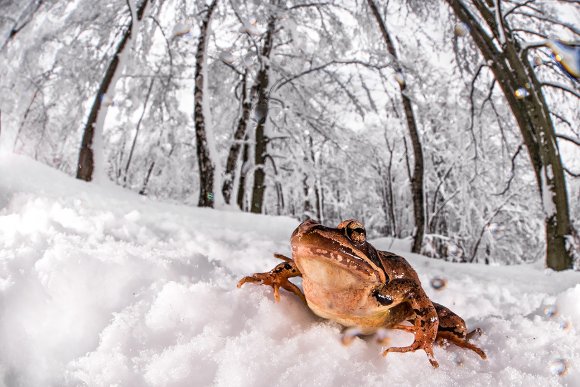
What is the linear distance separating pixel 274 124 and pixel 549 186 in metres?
6.38

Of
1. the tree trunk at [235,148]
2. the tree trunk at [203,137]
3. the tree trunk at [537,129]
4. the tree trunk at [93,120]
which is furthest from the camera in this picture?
the tree trunk at [235,148]

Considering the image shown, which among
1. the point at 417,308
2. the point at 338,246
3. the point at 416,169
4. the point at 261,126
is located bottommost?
the point at 417,308

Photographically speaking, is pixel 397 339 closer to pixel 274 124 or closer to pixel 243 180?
pixel 243 180

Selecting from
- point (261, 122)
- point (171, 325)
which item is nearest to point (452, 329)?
point (171, 325)

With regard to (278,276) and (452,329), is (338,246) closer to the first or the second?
(278,276)

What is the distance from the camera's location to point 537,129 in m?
4.09

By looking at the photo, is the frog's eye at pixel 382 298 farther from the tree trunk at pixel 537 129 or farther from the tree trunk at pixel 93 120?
the tree trunk at pixel 93 120

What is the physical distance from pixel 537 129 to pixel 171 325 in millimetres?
4352

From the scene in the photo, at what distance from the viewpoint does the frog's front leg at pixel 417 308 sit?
1.33 metres

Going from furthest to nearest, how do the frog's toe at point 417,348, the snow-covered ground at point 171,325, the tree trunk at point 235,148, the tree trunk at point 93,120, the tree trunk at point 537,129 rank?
the tree trunk at point 235,148
the tree trunk at point 93,120
the tree trunk at point 537,129
the frog's toe at point 417,348
the snow-covered ground at point 171,325

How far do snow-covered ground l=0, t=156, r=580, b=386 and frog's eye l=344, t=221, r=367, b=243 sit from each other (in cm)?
42

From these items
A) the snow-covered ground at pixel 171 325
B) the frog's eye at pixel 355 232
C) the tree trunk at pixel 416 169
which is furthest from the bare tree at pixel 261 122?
the frog's eye at pixel 355 232

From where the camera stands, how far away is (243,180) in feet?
28.3

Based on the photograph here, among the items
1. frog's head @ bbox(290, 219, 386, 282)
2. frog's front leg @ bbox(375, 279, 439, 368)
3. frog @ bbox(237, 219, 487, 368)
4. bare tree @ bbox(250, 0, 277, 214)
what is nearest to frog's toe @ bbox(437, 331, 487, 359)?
frog @ bbox(237, 219, 487, 368)
